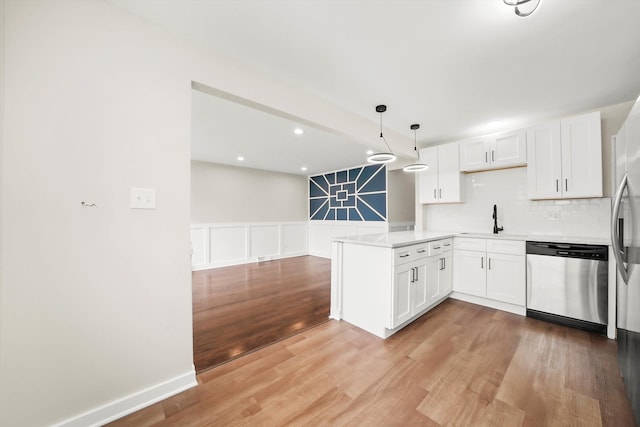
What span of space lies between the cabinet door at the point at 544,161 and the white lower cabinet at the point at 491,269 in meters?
0.72

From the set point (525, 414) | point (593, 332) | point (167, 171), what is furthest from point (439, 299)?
point (167, 171)

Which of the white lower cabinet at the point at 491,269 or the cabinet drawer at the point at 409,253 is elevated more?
the cabinet drawer at the point at 409,253

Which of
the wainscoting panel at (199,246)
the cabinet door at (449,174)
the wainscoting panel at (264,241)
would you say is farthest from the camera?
the wainscoting panel at (264,241)

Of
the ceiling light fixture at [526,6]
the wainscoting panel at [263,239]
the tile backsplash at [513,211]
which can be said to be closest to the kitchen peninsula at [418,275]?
the tile backsplash at [513,211]

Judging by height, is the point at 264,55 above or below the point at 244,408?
above

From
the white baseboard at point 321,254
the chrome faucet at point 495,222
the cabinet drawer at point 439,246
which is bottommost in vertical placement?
the white baseboard at point 321,254

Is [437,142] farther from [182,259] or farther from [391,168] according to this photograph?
[182,259]

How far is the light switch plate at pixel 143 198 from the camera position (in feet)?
4.70

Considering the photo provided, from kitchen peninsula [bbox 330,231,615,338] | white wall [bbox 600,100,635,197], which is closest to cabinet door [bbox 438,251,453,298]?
kitchen peninsula [bbox 330,231,615,338]

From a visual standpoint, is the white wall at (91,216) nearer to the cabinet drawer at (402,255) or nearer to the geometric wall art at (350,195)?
the cabinet drawer at (402,255)

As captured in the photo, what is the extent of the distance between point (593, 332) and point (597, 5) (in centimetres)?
277

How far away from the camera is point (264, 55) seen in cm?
181

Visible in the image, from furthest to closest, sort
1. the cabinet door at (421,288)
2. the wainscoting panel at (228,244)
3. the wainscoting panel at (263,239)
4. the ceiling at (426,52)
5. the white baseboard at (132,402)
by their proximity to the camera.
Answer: the wainscoting panel at (228,244) < the wainscoting panel at (263,239) < the cabinet door at (421,288) < the ceiling at (426,52) < the white baseboard at (132,402)

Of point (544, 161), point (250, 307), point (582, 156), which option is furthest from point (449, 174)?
point (250, 307)
